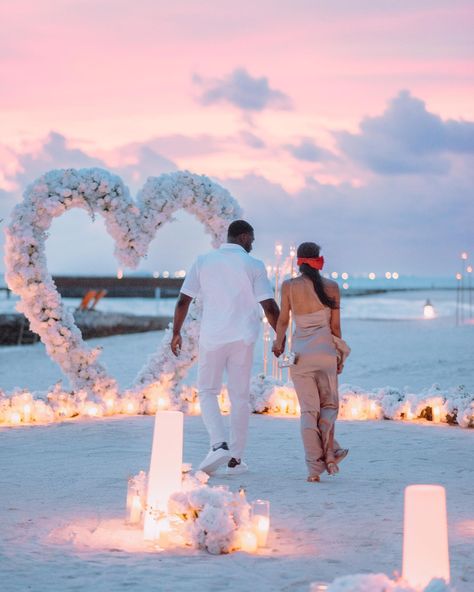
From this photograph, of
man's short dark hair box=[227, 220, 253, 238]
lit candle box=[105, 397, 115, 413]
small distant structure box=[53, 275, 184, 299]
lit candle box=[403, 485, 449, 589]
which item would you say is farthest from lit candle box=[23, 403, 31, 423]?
small distant structure box=[53, 275, 184, 299]

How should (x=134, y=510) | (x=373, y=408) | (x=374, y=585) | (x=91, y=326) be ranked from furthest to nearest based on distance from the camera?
(x=91, y=326) → (x=373, y=408) → (x=134, y=510) → (x=374, y=585)

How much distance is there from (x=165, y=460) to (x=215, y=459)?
6.62 ft

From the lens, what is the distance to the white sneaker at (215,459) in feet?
27.0

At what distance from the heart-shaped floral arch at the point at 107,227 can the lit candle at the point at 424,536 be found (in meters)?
6.97

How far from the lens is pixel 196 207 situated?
11.8m

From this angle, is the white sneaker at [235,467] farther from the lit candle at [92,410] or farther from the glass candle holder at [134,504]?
the lit candle at [92,410]

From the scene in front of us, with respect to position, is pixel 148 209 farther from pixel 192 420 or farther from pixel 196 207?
pixel 192 420

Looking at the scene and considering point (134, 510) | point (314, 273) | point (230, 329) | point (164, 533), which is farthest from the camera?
point (230, 329)

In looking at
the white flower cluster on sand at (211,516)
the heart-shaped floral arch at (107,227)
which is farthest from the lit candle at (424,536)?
the heart-shaped floral arch at (107,227)

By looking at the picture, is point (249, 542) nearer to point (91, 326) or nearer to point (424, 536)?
point (424, 536)

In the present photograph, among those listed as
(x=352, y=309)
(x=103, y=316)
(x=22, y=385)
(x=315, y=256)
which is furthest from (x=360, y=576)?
(x=352, y=309)

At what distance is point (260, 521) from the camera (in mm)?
Result: 6051

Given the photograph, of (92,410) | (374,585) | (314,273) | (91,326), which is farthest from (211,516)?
(91,326)

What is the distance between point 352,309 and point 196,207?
33.4 m
